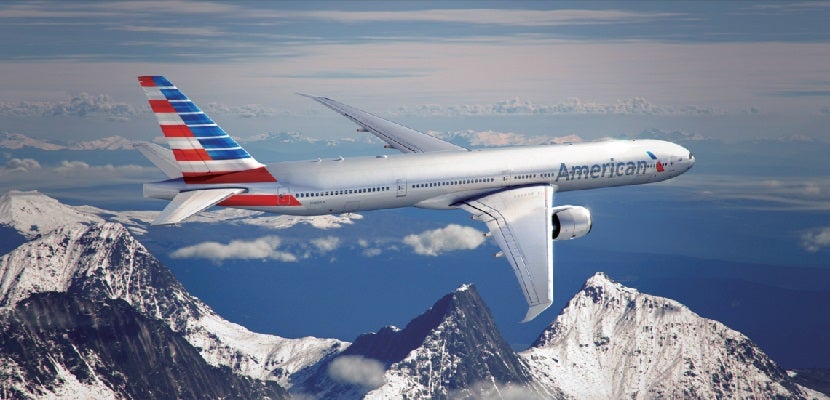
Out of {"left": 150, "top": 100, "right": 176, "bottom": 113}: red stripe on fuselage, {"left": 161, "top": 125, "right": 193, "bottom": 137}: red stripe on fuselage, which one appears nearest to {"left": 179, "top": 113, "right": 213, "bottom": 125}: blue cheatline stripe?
{"left": 161, "top": 125, "right": 193, "bottom": 137}: red stripe on fuselage

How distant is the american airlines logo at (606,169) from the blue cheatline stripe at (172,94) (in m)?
36.4

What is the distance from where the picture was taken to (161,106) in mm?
58875

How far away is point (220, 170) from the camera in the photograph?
62.9 meters

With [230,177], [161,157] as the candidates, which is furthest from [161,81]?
[230,177]

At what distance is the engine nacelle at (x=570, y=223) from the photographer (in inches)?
2596

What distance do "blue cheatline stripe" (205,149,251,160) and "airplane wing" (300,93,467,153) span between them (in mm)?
22968

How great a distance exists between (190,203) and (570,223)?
31.6 meters

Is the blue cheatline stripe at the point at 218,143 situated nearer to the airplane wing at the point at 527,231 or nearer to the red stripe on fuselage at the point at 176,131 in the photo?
the red stripe on fuselage at the point at 176,131

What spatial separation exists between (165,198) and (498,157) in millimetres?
30469

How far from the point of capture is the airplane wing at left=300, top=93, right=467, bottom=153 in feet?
270

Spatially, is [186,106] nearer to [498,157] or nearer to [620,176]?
[498,157]

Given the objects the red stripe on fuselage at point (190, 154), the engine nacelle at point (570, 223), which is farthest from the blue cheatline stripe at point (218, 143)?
the engine nacelle at point (570, 223)

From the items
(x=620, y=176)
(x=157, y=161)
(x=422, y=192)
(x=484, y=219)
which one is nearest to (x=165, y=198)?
(x=157, y=161)

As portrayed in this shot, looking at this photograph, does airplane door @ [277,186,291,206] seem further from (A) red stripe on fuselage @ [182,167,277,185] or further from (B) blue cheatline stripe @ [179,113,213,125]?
(B) blue cheatline stripe @ [179,113,213,125]
